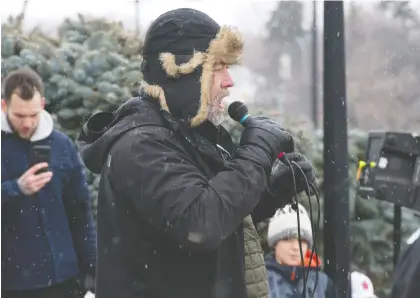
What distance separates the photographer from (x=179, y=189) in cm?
193

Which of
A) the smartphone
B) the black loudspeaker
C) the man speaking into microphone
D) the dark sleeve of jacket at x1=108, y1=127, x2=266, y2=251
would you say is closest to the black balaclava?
the man speaking into microphone

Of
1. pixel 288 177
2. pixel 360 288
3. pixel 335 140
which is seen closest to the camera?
pixel 288 177

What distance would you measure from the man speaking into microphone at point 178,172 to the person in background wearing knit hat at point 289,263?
153 cm

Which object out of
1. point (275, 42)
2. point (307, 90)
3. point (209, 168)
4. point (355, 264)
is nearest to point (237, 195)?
point (209, 168)

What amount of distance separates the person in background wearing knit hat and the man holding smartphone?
97 cm

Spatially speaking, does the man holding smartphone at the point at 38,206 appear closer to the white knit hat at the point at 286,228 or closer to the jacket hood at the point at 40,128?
the jacket hood at the point at 40,128

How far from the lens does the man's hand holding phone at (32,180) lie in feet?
11.8

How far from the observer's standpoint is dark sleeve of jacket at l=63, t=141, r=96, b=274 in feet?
12.5

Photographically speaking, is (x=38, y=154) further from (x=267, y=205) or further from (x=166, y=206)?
(x=166, y=206)

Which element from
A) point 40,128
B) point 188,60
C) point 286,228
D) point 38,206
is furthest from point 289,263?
point 188,60

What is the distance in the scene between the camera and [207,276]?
A: 208 centimetres

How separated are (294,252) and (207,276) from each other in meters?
1.79

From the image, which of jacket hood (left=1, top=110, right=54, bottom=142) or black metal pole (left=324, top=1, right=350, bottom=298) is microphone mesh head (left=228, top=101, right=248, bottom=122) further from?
jacket hood (left=1, top=110, right=54, bottom=142)

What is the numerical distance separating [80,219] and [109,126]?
1761 millimetres
